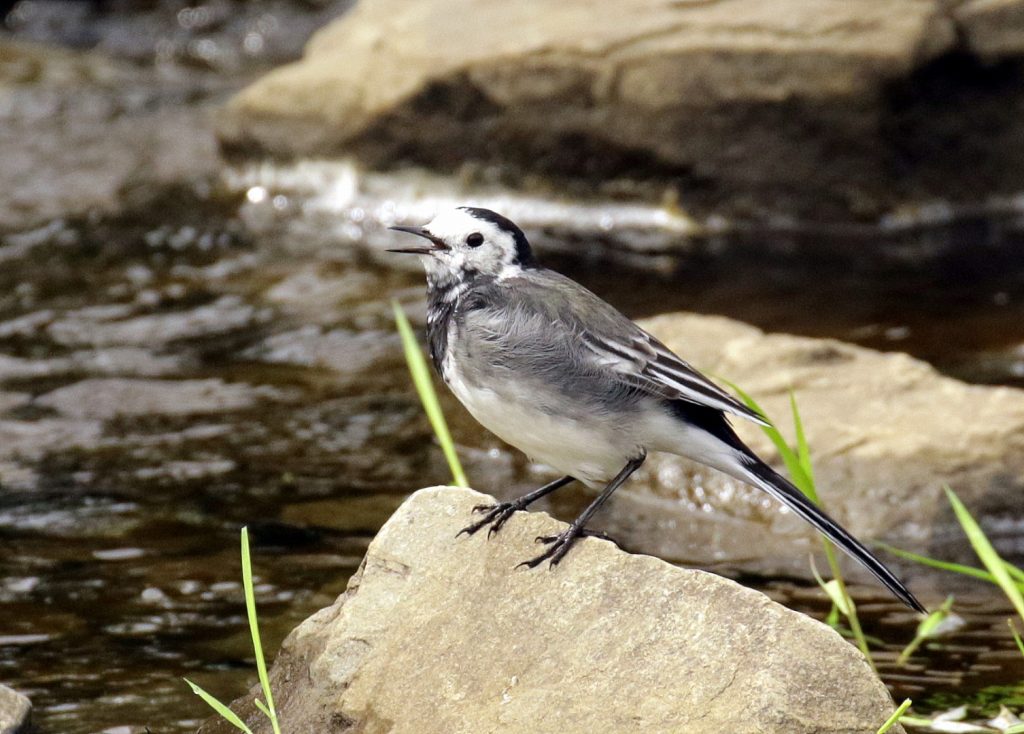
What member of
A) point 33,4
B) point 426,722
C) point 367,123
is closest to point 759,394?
point 426,722

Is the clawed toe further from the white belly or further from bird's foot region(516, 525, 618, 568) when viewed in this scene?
the white belly

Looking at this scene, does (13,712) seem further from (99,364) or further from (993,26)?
(993,26)

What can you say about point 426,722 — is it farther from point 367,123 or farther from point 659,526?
point 367,123

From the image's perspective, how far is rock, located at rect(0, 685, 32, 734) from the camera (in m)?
4.38

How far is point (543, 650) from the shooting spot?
3.97 meters

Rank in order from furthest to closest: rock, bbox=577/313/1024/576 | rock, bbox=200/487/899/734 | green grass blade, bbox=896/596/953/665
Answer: rock, bbox=577/313/1024/576
green grass blade, bbox=896/596/953/665
rock, bbox=200/487/899/734

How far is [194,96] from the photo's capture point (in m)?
14.2

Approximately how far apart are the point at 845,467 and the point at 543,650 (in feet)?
9.99

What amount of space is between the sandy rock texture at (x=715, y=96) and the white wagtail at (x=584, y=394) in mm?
6058

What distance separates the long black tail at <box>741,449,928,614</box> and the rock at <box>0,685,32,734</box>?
89.0 inches

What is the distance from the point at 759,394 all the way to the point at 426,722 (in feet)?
11.7

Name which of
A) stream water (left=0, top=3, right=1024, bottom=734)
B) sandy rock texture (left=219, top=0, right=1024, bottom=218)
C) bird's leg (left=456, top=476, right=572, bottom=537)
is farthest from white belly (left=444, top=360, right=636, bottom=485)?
sandy rock texture (left=219, top=0, right=1024, bottom=218)

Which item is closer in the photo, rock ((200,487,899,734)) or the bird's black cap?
rock ((200,487,899,734))

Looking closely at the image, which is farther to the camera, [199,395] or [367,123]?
[367,123]
